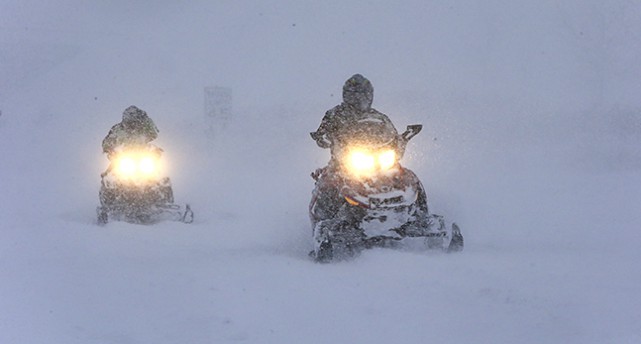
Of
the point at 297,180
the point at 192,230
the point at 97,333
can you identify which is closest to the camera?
the point at 97,333

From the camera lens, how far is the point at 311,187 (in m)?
12.3

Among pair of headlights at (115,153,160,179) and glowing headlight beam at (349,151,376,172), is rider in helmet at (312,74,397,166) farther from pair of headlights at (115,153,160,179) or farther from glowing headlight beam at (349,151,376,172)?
pair of headlights at (115,153,160,179)

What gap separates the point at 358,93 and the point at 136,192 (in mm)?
3576

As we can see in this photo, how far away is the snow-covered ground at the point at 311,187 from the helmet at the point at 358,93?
1757 mm

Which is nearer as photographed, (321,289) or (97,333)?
(97,333)

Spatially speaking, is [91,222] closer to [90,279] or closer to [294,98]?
[90,279]

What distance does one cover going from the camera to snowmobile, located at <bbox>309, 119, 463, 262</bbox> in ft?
21.6

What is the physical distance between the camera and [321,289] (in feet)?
17.9

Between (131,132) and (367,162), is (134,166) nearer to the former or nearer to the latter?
(131,132)

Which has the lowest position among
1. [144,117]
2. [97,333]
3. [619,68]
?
[97,333]

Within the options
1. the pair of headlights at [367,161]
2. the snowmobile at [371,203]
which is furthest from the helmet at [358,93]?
the pair of headlights at [367,161]

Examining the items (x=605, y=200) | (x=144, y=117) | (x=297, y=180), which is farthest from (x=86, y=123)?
(x=605, y=200)

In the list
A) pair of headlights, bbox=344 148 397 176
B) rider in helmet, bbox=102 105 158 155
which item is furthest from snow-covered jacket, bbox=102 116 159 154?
pair of headlights, bbox=344 148 397 176

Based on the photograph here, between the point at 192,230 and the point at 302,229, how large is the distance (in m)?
1.43
